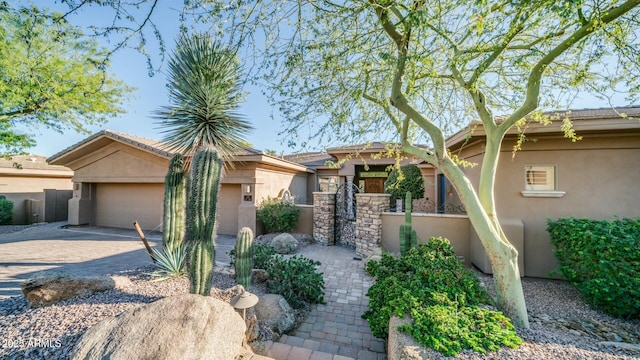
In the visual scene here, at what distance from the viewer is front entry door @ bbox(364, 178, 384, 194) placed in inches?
612

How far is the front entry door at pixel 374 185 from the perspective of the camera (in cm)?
1555

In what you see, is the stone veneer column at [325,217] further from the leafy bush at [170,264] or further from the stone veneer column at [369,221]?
the leafy bush at [170,264]

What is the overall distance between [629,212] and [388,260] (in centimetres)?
623

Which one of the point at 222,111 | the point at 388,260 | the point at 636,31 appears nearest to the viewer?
the point at 636,31

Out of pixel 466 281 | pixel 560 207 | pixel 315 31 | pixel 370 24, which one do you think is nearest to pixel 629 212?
pixel 560 207

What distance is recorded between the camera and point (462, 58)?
4.38 meters

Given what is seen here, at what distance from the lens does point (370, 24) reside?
4.82 m

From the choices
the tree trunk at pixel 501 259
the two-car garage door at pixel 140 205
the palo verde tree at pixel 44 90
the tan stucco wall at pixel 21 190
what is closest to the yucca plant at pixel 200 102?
the palo verde tree at pixel 44 90

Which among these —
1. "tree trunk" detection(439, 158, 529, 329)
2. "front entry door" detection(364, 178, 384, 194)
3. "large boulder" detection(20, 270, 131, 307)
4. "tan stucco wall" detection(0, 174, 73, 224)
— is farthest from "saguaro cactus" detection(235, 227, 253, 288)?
"tan stucco wall" detection(0, 174, 73, 224)

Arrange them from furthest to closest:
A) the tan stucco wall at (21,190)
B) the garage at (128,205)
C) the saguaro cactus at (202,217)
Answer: the tan stucco wall at (21,190) → the garage at (128,205) → the saguaro cactus at (202,217)

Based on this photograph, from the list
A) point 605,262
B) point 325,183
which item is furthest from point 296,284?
point 325,183

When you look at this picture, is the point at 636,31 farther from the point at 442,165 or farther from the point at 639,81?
the point at 442,165

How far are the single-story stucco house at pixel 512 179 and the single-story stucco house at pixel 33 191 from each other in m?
3.43

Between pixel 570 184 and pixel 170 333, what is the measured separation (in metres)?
9.05
